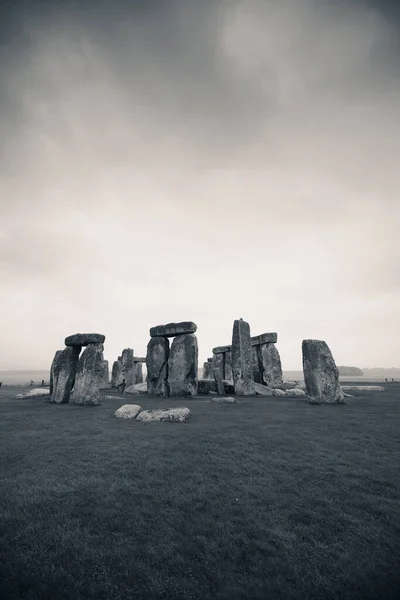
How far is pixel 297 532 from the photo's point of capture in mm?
3035

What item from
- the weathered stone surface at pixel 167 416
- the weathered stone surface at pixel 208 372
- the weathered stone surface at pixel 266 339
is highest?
the weathered stone surface at pixel 266 339

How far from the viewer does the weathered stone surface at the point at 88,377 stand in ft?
39.3

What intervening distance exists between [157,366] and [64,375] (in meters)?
4.69

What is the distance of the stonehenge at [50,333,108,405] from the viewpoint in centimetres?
1211

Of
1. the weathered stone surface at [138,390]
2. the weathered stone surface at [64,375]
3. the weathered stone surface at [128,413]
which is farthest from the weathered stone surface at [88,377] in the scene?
the weathered stone surface at [138,390]

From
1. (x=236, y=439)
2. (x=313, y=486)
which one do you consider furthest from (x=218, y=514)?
(x=236, y=439)

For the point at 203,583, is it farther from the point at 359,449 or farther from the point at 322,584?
the point at 359,449

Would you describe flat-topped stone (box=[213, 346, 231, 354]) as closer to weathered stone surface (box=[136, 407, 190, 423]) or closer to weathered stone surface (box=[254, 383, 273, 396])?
weathered stone surface (box=[254, 383, 273, 396])

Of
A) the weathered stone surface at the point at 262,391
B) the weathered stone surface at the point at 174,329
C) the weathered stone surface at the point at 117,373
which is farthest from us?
the weathered stone surface at the point at 117,373

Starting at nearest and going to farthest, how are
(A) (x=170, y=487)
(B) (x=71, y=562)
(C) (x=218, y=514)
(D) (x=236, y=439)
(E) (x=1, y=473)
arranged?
(B) (x=71, y=562) < (C) (x=218, y=514) < (A) (x=170, y=487) < (E) (x=1, y=473) < (D) (x=236, y=439)

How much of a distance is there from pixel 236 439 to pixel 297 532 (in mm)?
3268

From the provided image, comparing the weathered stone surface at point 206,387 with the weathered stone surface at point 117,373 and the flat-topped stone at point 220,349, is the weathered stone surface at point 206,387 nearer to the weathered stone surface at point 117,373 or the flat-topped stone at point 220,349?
the flat-topped stone at point 220,349

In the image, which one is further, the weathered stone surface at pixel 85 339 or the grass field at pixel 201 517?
the weathered stone surface at pixel 85 339

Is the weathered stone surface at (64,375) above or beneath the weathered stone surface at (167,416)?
above
